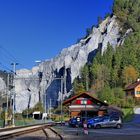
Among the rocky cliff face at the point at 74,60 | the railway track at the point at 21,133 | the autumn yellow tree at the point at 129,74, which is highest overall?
the rocky cliff face at the point at 74,60

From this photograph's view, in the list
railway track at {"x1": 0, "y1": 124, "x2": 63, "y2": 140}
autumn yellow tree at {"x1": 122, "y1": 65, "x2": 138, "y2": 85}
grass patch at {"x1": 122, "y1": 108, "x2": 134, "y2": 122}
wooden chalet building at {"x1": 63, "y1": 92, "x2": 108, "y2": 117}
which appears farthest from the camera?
autumn yellow tree at {"x1": 122, "y1": 65, "x2": 138, "y2": 85}

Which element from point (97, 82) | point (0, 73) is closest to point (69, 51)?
→ point (97, 82)

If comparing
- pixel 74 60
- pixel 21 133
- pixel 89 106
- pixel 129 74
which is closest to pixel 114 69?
pixel 129 74

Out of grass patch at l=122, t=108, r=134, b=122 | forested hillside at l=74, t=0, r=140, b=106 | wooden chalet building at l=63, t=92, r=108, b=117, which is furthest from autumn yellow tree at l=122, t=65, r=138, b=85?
wooden chalet building at l=63, t=92, r=108, b=117

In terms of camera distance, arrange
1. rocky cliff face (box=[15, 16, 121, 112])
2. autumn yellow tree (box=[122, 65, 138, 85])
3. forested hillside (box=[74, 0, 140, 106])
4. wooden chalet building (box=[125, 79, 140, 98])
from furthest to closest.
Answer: rocky cliff face (box=[15, 16, 121, 112]) < forested hillside (box=[74, 0, 140, 106]) < autumn yellow tree (box=[122, 65, 138, 85]) < wooden chalet building (box=[125, 79, 140, 98])

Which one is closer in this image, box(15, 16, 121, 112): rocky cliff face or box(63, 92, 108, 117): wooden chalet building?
box(63, 92, 108, 117): wooden chalet building

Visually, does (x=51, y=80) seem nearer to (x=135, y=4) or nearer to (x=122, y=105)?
(x=135, y=4)

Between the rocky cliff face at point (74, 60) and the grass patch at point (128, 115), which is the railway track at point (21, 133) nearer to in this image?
the grass patch at point (128, 115)

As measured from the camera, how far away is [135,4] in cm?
19562

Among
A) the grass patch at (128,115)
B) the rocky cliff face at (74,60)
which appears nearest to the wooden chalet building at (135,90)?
the grass patch at (128,115)

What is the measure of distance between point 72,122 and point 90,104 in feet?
65.9

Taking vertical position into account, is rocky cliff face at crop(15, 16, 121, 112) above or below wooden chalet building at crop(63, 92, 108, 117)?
above

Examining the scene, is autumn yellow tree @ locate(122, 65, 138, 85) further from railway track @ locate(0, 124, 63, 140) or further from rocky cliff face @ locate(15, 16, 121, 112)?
railway track @ locate(0, 124, 63, 140)

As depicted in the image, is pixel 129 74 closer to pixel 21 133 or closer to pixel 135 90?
pixel 135 90
